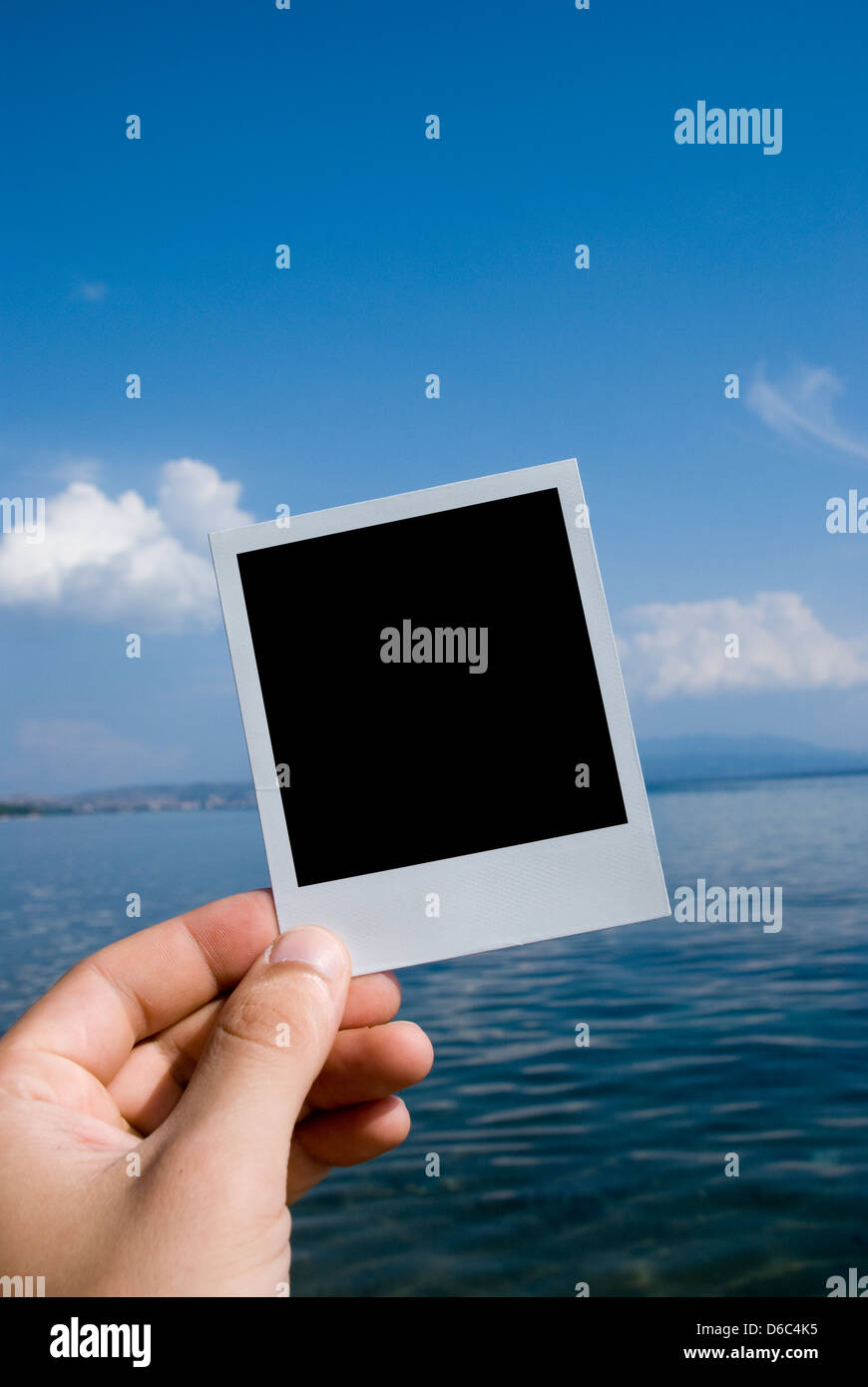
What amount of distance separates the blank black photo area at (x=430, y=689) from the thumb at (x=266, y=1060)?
0.26m

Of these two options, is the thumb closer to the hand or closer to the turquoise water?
the hand

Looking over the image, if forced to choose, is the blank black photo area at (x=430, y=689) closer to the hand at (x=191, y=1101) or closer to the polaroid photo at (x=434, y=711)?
the polaroid photo at (x=434, y=711)

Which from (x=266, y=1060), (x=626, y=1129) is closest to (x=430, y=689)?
(x=266, y=1060)

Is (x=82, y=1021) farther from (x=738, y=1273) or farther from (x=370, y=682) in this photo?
(x=738, y=1273)

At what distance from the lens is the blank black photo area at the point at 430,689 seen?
267cm

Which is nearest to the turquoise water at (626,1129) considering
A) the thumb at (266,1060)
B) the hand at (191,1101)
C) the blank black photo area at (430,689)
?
the hand at (191,1101)

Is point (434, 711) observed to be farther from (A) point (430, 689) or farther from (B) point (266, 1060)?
(B) point (266, 1060)

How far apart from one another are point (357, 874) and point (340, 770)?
10.9 inches

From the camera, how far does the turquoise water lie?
6.27 metres

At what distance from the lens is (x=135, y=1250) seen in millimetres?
2018

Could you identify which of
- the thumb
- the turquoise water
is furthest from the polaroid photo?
the turquoise water

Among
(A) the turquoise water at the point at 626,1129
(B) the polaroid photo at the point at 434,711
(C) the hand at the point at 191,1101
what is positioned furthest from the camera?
(A) the turquoise water at the point at 626,1129

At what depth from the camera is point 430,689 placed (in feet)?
8.77

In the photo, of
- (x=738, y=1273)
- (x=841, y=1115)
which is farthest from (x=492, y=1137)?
(x=841, y=1115)
